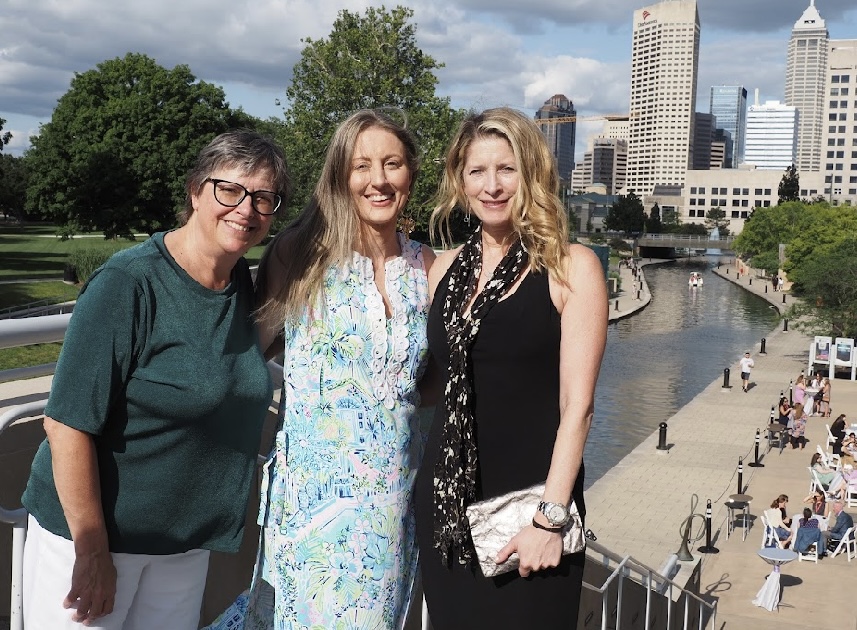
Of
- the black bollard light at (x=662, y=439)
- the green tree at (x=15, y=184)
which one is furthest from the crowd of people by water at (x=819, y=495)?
the green tree at (x=15, y=184)

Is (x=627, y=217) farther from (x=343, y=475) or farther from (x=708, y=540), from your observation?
(x=343, y=475)

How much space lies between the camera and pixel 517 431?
8.20 feet

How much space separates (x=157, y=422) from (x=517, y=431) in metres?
0.94

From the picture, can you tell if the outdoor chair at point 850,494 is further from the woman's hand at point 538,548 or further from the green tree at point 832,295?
the woman's hand at point 538,548

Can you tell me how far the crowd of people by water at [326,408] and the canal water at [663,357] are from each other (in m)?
16.7

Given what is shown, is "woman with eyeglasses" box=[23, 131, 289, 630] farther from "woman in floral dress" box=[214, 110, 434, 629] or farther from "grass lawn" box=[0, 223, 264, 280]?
"grass lawn" box=[0, 223, 264, 280]

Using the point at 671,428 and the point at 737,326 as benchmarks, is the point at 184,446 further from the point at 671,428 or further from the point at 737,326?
the point at 737,326

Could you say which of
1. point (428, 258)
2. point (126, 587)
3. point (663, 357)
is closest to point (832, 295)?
point (663, 357)

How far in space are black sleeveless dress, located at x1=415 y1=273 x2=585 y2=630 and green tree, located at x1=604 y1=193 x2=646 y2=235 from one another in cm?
13842

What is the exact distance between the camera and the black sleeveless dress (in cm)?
247

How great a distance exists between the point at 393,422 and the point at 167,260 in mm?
775

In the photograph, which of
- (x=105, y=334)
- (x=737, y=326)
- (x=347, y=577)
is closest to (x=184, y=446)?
(x=105, y=334)

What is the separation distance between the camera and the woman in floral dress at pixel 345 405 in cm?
256

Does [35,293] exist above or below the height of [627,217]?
below
